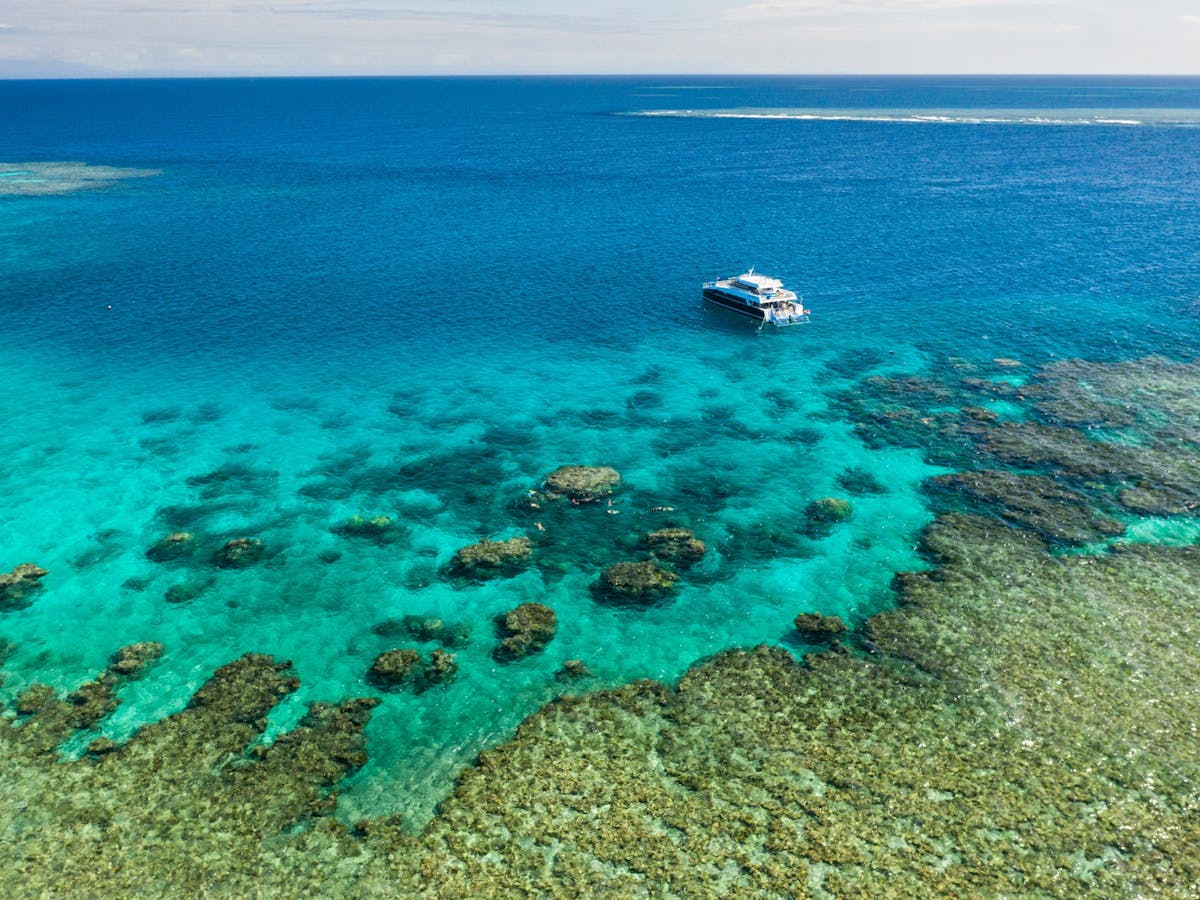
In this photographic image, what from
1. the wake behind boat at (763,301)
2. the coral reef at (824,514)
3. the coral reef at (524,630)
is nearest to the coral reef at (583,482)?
the coral reef at (524,630)

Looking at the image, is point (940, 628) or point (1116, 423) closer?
point (940, 628)

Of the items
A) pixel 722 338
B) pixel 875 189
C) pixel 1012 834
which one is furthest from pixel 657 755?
pixel 875 189

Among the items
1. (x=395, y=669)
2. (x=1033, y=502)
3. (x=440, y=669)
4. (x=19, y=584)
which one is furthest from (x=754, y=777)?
(x=19, y=584)

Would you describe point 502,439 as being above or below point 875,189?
below

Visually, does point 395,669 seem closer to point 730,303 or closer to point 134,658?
point 134,658

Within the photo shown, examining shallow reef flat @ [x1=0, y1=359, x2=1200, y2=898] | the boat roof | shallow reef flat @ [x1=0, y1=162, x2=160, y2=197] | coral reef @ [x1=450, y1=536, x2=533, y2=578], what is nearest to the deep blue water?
coral reef @ [x1=450, y1=536, x2=533, y2=578]

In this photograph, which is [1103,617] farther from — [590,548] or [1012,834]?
[590,548]

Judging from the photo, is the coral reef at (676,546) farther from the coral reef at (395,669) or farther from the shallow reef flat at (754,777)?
the coral reef at (395,669)
